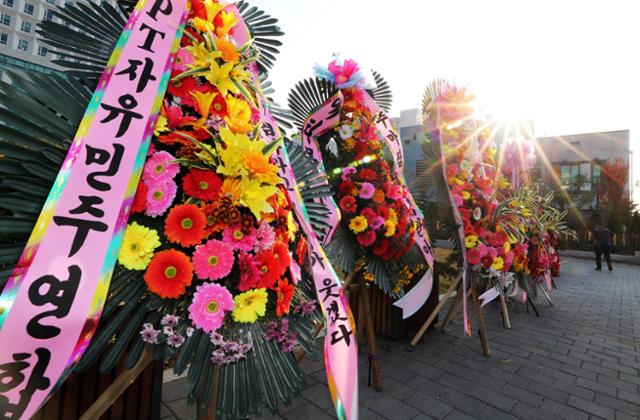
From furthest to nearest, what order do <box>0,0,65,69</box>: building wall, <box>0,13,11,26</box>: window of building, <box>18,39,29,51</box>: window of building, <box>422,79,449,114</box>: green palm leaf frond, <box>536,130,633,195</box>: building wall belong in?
<box>18,39,29,51</box>: window of building, <box>0,13,11,26</box>: window of building, <box>0,0,65,69</box>: building wall, <box>536,130,633,195</box>: building wall, <box>422,79,449,114</box>: green palm leaf frond

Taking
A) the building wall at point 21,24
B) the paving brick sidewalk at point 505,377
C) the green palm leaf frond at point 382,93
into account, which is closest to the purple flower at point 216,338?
the paving brick sidewalk at point 505,377

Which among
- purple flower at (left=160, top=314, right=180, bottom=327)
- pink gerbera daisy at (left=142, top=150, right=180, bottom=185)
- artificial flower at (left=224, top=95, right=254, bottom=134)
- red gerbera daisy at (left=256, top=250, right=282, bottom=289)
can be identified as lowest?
purple flower at (left=160, top=314, right=180, bottom=327)

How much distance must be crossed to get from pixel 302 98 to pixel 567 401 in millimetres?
3569

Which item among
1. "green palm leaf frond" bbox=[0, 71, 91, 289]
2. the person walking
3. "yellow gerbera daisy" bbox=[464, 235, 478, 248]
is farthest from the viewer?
the person walking

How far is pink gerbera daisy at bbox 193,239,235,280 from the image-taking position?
1.08 meters

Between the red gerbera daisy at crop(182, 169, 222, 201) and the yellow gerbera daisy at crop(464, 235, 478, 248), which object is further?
the yellow gerbera daisy at crop(464, 235, 478, 248)

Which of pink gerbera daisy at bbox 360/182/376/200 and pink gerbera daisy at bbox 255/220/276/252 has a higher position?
pink gerbera daisy at bbox 360/182/376/200

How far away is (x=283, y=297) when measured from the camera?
1.21 m

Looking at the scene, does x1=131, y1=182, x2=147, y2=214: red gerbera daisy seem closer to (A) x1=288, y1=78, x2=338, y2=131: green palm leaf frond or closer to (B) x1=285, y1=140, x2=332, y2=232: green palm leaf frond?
(B) x1=285, y1=140, x2=332, y2=232: green palm leaf frond

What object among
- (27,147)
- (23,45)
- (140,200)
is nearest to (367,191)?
(140,200)

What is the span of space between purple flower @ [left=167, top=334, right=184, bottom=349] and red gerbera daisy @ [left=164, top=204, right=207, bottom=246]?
28 cm

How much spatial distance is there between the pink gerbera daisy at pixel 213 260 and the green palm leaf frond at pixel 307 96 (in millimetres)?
2222

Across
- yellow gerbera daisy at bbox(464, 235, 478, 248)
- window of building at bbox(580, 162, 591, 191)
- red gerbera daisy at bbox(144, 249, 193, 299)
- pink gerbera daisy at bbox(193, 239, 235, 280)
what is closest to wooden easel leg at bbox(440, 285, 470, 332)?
yellow gerbera daisy at bbox(464, 235, 478, 248)

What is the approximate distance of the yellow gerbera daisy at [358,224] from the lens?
2814 mm
